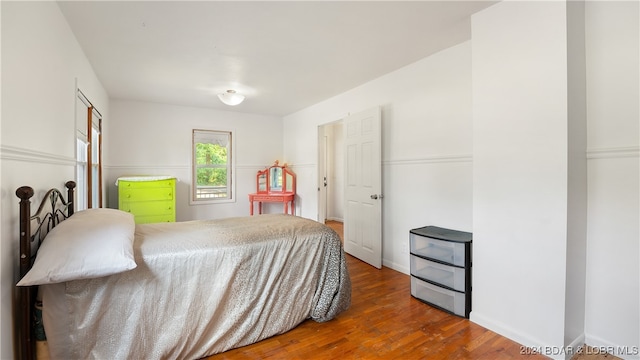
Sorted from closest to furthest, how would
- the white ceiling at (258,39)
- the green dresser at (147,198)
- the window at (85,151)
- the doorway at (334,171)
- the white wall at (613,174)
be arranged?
the white wall at (613,174)
the white ceiling at (258,39)
the window at (85,151)
the green dresser at (147,198)
the doorway at (334,171)

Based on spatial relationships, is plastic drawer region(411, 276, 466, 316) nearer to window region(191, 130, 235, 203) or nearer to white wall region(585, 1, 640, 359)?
white wall region(585, 1, 640, 359)

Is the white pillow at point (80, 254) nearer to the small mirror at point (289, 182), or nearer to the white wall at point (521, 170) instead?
the white wall at point (521, 170)

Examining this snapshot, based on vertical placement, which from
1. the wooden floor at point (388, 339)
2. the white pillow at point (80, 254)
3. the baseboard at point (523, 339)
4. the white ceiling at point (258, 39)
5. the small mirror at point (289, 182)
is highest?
the white ceiling at point (258, 39)

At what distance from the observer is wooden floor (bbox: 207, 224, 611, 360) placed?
183cm

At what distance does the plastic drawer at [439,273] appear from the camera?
232 centimetres

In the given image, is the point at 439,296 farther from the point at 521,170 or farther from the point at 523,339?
the point at 521,170

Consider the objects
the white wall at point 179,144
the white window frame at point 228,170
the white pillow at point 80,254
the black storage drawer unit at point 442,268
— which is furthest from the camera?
the white window frame at point 228,170

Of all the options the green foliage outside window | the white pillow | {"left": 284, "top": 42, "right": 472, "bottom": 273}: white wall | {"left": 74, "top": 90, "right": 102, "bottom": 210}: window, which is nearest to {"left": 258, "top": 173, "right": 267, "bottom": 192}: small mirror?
the green foliage outside window

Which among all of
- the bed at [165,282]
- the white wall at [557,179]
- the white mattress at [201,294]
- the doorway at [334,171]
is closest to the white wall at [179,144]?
the doorway at [334,171]

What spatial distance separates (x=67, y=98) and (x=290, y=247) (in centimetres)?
202

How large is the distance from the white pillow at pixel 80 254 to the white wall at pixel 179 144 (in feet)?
10.4

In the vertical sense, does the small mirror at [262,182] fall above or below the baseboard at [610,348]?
above

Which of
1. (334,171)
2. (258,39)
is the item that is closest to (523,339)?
(258,39)

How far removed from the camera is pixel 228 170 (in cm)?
543
